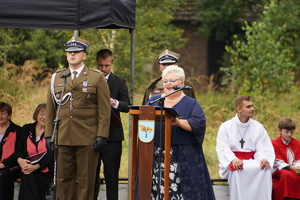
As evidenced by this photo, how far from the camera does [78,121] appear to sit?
623cm

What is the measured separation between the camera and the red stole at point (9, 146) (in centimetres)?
745

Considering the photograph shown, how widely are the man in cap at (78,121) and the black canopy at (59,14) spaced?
25 centimetres

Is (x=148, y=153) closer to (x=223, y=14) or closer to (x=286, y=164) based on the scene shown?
(x=286, y=164)

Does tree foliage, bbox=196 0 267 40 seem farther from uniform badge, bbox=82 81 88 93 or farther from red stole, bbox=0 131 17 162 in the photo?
uniform badge, bbox=82 81 88 93

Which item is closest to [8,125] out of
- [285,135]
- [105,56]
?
[105,56]

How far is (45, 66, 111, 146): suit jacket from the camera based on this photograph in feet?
20.4

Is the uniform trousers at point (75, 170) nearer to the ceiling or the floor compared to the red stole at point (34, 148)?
nearer to the floor

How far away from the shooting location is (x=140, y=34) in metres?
14.9

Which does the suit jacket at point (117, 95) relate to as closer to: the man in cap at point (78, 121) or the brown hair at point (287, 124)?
the man in cap at point (78, 121)

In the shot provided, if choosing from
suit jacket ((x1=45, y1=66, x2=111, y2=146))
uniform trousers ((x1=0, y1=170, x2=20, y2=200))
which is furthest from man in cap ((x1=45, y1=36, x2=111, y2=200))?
uniform trousers ((x1=0, y1=170, x2=20, y2=200))

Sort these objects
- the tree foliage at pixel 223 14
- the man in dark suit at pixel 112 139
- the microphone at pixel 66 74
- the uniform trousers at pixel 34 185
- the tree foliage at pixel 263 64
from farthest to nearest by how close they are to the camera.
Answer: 1. the tree foliage at pixel 223 14
2. the tree foliage at pixel 263 64
3. the uniform trousers at pixel 34 185
4. the man in dark suit at pixel 112 139
5. the microphone at pixel 66 74

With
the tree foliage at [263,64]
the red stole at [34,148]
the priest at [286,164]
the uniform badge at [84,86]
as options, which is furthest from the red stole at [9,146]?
the tree foliage at [263,64]

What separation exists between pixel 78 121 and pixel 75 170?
1.81 feet

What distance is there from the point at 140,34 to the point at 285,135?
7.81 meters
